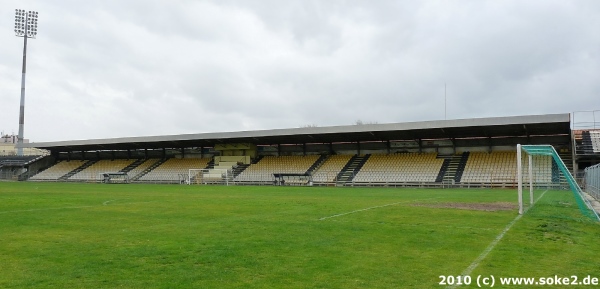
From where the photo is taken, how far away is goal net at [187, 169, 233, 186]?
48531 millimetres

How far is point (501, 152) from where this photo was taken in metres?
42.6

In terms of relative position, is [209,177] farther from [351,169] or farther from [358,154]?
[358,154]

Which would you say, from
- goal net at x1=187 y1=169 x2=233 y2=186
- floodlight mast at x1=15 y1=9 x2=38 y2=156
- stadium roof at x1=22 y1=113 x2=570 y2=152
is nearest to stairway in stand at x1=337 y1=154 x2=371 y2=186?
stadium roof at x1=22 y1=113 x2=570 y2=152

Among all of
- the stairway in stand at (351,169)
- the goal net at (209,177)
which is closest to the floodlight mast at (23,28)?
the goal net at (209,177)

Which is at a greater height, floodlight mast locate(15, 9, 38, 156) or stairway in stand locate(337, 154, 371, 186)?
floodlight mast locate(15, 9, 38, 156)

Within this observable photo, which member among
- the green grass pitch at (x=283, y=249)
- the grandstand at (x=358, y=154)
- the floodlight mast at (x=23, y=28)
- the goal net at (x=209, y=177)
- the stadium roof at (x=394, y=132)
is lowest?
the green grass pitch at (x=283, y=249)

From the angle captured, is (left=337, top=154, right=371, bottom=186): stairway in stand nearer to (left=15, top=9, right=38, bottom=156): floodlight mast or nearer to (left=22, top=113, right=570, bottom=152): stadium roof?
(left=22, top=113, right=570, bottom=152): stadium roof

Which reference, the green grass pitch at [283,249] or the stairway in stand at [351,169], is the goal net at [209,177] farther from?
the green grass pitch at [283,249]

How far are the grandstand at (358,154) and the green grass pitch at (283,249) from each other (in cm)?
2644

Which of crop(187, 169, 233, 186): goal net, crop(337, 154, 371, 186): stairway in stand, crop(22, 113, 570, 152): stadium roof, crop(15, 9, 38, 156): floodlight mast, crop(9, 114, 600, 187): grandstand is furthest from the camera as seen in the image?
crop(15, 9, 38, 156): floodlight mast

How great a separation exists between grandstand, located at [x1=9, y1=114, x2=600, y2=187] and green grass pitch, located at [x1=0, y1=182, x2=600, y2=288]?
2644 cm

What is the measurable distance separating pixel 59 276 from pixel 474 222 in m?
9.94

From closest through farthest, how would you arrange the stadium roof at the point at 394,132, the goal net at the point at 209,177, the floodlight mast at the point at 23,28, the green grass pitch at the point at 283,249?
the green grass pitch at the point at 283,249 → the stadium roof at the point at 394,132 → the goal net at the point at 209,177 → the floodlight mast at the point at 23,28

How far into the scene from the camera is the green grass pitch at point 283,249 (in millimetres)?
6066
